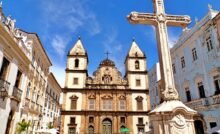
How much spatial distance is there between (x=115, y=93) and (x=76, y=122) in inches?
353

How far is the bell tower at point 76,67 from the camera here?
35.8m

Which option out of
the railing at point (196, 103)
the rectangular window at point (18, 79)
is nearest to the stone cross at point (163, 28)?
the railing at point (196, 103)

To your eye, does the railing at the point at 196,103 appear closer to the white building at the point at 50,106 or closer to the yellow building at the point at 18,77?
the yellow building at the point at 18,77

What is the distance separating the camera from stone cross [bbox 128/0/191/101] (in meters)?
9.32

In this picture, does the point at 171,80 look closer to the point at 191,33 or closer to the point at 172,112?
the point at 172,112

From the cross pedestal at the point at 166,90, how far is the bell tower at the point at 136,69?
25816mm

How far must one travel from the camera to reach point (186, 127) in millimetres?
7949

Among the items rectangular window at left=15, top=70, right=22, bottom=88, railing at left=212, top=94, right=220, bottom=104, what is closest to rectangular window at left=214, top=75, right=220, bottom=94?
railing at left=212, top=94, right=220, bottom=104

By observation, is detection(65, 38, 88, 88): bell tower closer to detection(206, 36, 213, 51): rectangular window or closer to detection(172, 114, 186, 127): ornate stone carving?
detection(206, 36, 213, 51): rectangular window

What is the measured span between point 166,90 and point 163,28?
3832mm

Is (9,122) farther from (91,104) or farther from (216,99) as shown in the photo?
(91,104)

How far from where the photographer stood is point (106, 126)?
111 ft

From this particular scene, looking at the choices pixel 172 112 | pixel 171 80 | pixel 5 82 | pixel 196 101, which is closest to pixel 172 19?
pixel 171 80

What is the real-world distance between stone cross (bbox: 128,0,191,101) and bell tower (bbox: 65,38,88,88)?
1049 inches
